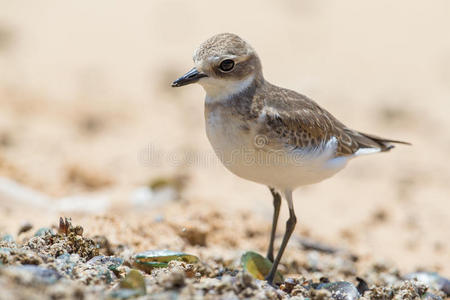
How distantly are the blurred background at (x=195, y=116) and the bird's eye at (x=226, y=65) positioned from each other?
5.68 ft

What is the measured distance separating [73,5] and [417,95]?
8106mm

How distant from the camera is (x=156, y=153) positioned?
8820mm

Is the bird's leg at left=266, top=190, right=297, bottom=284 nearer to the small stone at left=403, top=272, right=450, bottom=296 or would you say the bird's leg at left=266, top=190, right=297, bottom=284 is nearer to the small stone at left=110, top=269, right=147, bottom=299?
the small stone at left=403, top=272, right=450, bottom=296

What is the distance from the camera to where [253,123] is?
4.50 meters

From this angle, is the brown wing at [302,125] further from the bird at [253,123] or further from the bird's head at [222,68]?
the bird's head at [222,68]

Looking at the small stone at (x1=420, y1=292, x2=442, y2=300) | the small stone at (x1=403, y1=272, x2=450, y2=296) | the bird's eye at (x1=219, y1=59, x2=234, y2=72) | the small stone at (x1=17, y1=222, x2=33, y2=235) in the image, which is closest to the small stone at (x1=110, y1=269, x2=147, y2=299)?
the bird's eye at (x1=219, y1=59, x2=234, y2=72)

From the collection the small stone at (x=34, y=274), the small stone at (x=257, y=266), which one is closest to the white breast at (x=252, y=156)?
the small stone at (x=257, y=266)

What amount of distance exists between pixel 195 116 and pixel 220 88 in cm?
585

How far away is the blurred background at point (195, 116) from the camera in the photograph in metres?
6.52

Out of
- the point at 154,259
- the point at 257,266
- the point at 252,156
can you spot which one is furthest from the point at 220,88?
the point at 257,266

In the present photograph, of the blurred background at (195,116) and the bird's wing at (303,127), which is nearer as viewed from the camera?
the bird's wing at (303,127)

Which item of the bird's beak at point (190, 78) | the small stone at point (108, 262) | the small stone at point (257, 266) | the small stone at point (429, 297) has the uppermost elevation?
the bird's beak at point (190, 78)

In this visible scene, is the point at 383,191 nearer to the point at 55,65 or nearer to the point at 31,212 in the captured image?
the point at 31,212

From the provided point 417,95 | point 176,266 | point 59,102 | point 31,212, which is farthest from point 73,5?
point 176,266
